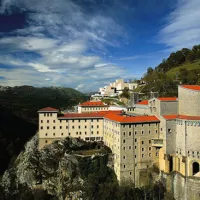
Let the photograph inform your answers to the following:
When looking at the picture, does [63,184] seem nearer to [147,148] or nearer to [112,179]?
[112,179]

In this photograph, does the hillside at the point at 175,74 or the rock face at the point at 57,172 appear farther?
the hillside at the point at 175,74

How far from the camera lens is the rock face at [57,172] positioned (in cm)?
4694

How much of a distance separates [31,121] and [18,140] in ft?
89.5

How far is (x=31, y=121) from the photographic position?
109 m

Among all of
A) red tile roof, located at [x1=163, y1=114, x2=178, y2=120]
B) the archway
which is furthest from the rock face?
the archway

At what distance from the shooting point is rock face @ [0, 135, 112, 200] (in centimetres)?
4694

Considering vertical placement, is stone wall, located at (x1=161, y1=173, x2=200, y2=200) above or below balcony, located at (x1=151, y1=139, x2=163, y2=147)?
below

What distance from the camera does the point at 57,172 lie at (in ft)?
163

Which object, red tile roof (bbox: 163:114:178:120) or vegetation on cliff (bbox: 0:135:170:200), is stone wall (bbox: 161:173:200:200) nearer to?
vegetation on cliff (bbox: 0:135:170:200)

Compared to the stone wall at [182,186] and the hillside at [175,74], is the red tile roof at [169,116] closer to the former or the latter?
the stone wall at [182,186]

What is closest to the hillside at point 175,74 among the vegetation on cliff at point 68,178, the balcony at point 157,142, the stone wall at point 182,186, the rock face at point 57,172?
the balcony at point 157,142

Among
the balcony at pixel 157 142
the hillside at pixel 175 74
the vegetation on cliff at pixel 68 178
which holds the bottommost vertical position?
the vegetation on cliff at pixel 68 178

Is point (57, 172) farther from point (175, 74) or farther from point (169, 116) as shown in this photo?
point (175, 74)

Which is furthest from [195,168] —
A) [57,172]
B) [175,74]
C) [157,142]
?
[175,74]
